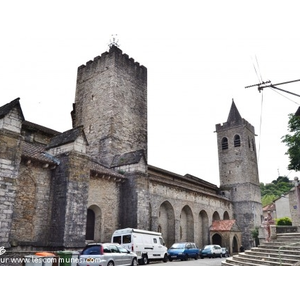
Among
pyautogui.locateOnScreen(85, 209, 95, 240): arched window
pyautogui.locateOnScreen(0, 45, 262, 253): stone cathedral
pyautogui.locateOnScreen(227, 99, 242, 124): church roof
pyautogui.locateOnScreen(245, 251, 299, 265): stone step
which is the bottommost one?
pyautogui.locateOnScreen(245, 251, 299, 265): stone step

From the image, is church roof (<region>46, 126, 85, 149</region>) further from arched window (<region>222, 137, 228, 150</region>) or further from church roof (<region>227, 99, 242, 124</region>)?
church roof (<region>227, 99, 242, 124</region>)

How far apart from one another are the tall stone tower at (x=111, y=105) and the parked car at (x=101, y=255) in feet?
36.9

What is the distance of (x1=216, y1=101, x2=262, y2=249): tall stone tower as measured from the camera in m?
39.2

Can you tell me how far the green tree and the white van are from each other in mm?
13028

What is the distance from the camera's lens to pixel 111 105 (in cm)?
2483

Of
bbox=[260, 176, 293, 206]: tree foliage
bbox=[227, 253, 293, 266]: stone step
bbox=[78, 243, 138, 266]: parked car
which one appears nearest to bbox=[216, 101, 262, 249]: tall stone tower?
bbox=[227, 253, 293, 266]: stone step

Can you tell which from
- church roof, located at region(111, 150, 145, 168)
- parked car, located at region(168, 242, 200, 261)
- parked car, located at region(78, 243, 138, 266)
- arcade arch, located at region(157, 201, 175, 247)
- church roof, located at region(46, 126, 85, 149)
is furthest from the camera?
arcade arch, located at region(157, 201, 175, 247)

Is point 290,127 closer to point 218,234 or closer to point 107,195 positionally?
point 218,234

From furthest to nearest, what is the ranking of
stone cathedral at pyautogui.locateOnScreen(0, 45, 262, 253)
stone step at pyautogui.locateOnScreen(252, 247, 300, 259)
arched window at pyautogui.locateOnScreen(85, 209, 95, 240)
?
arched window at pyautogui.locateOnScreen(85, 209, 95, 240) → stone cathedral at pyautogui.locateOnScreen(0, 45, 262, 253) → stone step at pyautogui.locateOnScreen(252, 247, 300, 259)

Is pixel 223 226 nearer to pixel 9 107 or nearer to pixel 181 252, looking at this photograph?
pixel 181 252

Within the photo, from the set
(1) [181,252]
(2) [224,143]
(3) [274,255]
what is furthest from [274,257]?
(2) [224,143]

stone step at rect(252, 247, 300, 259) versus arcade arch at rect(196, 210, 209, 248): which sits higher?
arcade arch at rect(196, 210, 209, 248)

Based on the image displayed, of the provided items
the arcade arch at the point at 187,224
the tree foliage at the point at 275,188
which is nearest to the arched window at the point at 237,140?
the arcade arch at the point at 187,224

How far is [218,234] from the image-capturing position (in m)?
32.1
